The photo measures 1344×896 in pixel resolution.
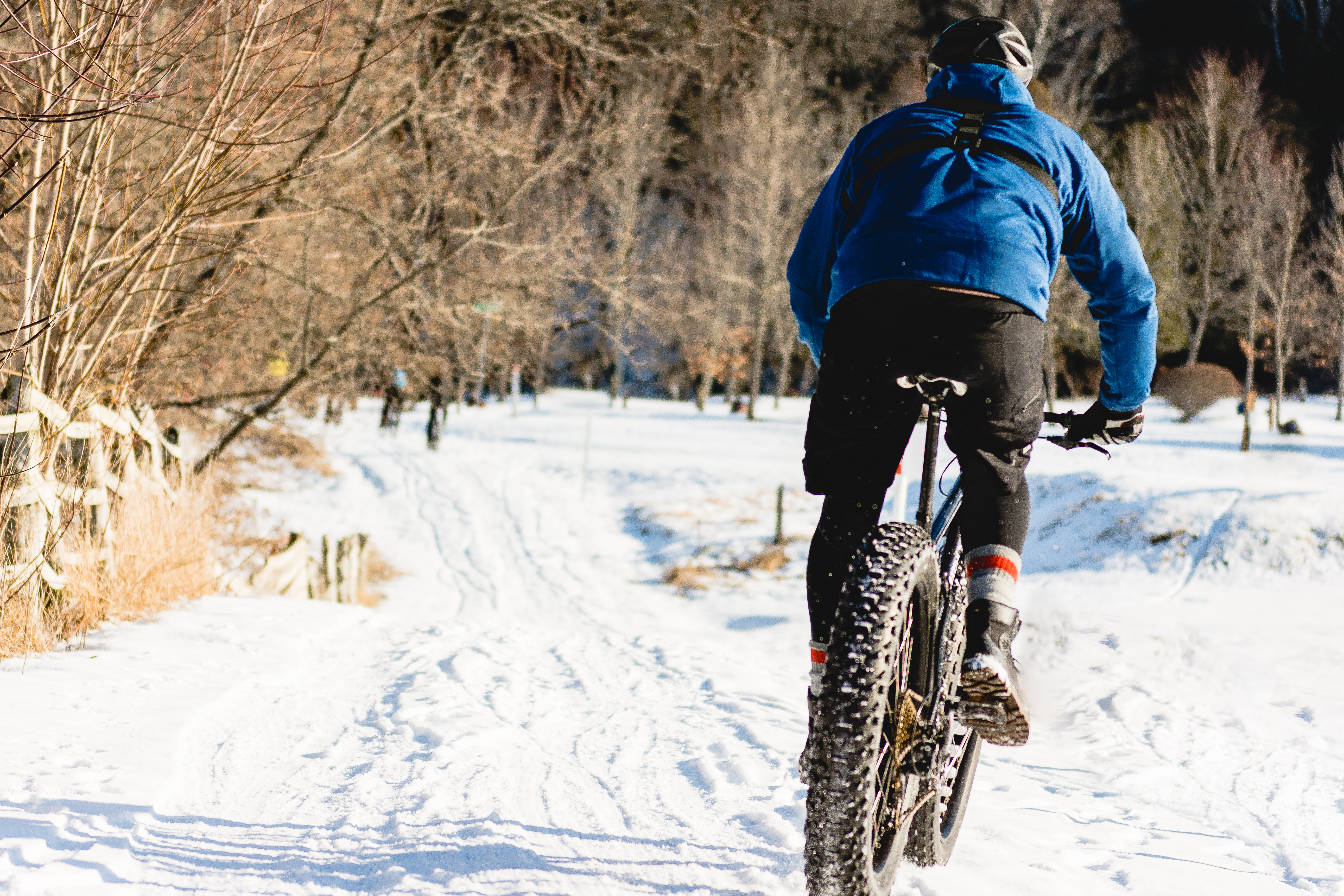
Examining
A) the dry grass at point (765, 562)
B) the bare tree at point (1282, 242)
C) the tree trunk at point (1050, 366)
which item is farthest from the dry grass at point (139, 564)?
the bare tree at point (1282, 242)

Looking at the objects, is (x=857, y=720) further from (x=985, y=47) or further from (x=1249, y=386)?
(x=1249, y=386)

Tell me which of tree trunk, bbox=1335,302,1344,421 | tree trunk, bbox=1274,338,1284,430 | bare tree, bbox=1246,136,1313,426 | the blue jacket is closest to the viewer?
the blue jacket

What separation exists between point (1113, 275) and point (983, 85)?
0.57m

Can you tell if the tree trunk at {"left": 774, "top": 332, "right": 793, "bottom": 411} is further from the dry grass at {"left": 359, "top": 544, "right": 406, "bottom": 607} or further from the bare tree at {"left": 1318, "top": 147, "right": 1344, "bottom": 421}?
the dry grass at {"left": 359, "top": 544, "right": 406, "bottom": 607}

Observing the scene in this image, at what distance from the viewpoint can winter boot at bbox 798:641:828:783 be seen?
6.39ft

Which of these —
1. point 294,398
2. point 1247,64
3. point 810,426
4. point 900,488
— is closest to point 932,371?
point 810,426

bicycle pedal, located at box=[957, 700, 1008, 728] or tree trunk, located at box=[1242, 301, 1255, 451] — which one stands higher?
tree trunk, located at box=[1242, 301, 1255, 451]

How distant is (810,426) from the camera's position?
232 cm

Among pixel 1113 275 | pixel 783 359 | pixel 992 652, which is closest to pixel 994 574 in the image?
pixel 992 652

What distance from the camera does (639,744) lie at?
3533 mm

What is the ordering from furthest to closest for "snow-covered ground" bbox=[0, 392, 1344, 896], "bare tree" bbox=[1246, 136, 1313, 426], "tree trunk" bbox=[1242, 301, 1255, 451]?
1. "bare tree" bbox=[1246, 136, 1313, 426]
2. "tree trunk" bbox=[1242, 301, 1255, 451]
3. "snow-covered ground" bbox=[0, 392, 1344, 896]

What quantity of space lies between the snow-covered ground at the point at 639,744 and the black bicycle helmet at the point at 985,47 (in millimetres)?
2020

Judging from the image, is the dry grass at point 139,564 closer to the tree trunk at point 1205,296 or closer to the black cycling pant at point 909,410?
the black cycling pant at point 909,410

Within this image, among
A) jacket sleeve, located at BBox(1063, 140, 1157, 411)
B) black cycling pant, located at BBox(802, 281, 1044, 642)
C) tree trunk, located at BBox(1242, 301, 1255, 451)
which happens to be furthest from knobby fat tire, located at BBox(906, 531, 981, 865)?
tree trunk, located at BBox(1242, 301, 1255, 451)
